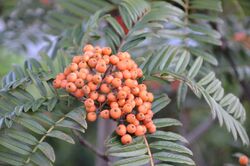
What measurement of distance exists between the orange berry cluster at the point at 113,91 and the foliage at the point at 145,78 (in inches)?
1.1

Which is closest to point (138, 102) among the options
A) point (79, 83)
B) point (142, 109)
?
A: point (142, 109)

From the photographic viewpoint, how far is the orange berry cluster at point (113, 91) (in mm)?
803

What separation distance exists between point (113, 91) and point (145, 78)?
10 centimetres

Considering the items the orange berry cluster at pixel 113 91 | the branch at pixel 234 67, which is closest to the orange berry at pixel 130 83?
the orange berry cluster at pixel 113 91

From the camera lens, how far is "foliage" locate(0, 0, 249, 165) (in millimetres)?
796

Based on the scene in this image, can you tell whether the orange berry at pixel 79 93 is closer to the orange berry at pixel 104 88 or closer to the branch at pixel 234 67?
the orange berry at pixel 104 88

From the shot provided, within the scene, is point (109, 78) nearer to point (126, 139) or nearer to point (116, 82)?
point (116, 82)

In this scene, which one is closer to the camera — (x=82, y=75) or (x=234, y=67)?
(x=82, y=75)

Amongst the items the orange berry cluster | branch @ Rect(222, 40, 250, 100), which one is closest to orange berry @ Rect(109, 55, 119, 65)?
the orange berry cluster

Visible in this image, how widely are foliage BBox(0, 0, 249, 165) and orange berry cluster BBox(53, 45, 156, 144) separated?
3 centimetres

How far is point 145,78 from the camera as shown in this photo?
2.93ft

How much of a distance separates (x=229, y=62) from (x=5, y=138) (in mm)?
1001

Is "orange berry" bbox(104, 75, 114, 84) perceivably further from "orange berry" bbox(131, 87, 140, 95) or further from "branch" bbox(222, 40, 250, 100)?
"branch" bbox(222, 40, 250, 100)

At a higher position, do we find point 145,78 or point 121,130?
point 145,78
